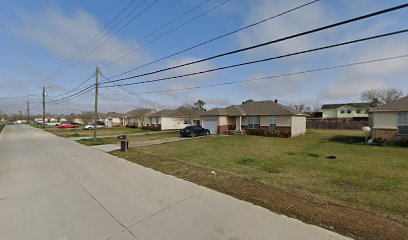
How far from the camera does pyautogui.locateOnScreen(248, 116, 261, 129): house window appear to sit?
28266 mm

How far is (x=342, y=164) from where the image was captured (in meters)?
10.5

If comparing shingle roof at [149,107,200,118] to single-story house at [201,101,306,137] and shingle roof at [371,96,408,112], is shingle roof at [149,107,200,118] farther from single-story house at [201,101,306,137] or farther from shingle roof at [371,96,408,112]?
shingle roof at [371,96,408,112]

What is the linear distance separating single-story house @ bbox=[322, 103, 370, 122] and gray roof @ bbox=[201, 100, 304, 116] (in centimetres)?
3797

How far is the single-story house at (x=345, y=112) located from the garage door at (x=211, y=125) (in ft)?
137

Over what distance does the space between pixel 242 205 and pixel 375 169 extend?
750 cm

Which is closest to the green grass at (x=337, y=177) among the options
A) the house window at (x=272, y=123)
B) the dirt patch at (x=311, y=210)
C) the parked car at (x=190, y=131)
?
the dirt patch at (x=311, y=210)

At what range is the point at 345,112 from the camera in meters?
61.2

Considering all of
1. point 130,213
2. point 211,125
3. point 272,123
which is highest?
point 272,123

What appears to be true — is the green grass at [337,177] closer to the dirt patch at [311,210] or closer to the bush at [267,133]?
the dirt patch at [311,210]

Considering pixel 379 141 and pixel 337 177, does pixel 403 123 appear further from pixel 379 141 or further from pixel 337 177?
pixel 337 177

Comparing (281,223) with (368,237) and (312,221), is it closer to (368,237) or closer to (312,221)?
(312,221)

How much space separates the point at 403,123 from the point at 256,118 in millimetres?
13933

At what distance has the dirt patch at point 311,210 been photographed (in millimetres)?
4164

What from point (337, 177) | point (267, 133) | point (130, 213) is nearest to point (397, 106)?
point (267, 133)
